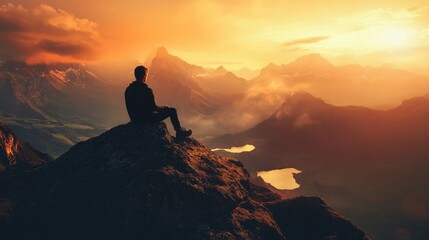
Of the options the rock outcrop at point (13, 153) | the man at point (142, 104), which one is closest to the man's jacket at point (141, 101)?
the man at point (142, 104)

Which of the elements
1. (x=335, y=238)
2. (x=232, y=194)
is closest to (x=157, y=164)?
(x=232, y=194)

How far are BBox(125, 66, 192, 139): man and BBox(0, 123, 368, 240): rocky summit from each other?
2.36 ft

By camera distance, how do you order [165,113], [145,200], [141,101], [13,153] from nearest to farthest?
[145,200], [141,101], [165,113], [13,153]

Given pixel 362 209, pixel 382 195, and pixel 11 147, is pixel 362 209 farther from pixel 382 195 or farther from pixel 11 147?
pixel 11 147

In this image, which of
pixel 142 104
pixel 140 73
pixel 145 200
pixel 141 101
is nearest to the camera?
pixel 145 200

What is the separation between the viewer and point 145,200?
21.6m

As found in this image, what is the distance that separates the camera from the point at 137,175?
75.6ft

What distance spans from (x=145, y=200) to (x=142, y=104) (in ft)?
23.3

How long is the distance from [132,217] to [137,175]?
2.77 metres

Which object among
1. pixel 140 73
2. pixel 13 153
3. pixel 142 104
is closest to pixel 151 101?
pixel 142 104

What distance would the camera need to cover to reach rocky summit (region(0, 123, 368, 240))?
21.6 m

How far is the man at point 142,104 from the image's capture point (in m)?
25.6

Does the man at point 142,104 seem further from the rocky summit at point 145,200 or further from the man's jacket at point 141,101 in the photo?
the rocky summit at point 145,200

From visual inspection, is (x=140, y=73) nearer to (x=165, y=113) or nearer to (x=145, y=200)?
(x=165, y=113)
